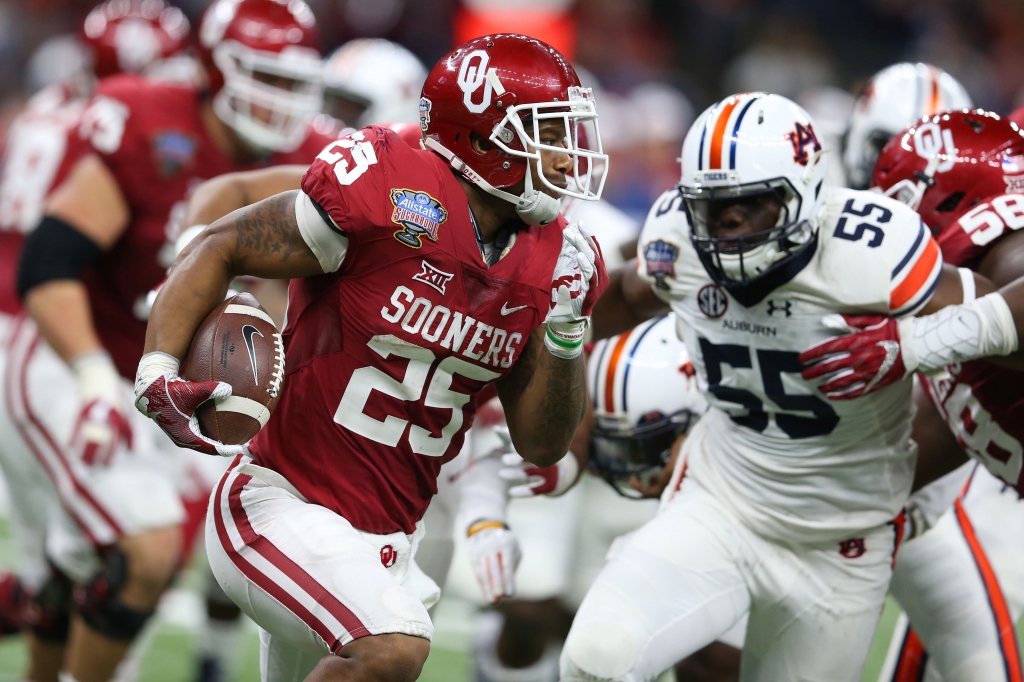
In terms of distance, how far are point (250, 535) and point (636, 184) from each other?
9.19 m

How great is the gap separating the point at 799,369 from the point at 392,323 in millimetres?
1136

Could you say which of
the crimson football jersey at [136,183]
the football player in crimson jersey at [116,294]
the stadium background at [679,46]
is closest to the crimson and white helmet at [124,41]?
the football player in crimson jersey at [116,294]

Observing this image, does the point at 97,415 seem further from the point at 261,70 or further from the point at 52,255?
the point at 261,70

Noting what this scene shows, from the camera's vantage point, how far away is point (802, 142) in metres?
3.25

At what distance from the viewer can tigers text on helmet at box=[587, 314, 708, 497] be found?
384 centimetres

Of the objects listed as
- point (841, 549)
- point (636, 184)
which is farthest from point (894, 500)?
point (636, 184)

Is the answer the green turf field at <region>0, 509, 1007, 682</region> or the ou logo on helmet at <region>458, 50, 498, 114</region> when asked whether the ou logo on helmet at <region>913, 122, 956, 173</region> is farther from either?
the green turf field at <region>0, 509, 1007, 682</region>

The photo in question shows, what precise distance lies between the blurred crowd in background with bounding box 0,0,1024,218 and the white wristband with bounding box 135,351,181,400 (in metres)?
9.16

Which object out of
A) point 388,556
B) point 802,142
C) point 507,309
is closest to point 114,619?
point 388,556

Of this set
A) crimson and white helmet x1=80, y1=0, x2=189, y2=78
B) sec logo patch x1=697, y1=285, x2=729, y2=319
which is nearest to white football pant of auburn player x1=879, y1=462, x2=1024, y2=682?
sec logo patch x1=697, y1=285, x2=729, y2=319

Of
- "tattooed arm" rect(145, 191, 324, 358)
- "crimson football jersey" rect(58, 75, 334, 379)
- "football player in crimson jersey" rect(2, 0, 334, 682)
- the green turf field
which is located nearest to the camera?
"tattooed arm" rect(145, 191, 324, 358)

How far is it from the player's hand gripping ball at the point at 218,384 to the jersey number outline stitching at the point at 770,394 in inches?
49.9

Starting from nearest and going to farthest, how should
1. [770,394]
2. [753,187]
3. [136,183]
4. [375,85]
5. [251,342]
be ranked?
1. [251,342]
2. [753,187]
3. [770,394]
4. [136,183]
5. [375,85]

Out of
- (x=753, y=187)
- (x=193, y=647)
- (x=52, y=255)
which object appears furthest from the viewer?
(x=193, y=647)
